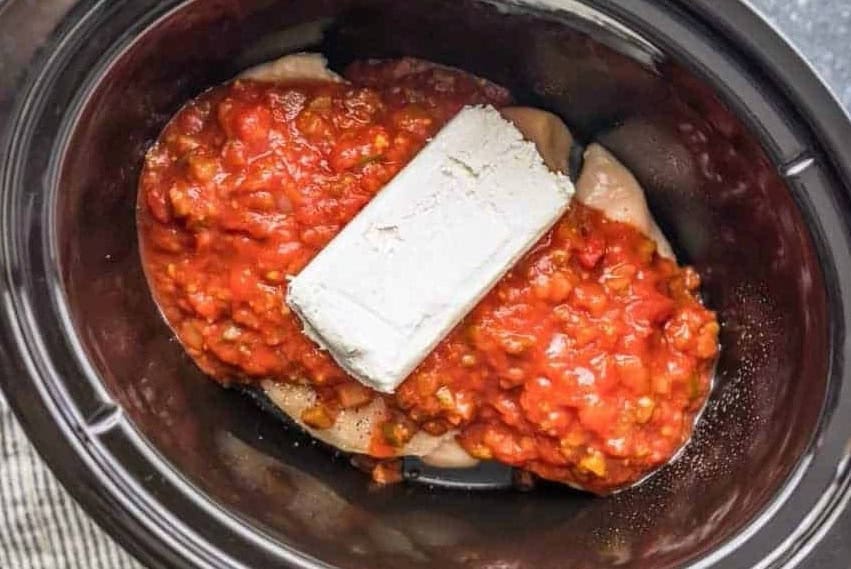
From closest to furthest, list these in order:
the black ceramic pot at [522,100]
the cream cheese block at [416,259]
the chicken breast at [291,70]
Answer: the black ceramic pot at [522,100] → the cream cheese block at [416,259] → the chicken breast at [291,70]

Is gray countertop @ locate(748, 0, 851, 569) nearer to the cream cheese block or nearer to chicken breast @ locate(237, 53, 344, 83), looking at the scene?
the cream cheese block

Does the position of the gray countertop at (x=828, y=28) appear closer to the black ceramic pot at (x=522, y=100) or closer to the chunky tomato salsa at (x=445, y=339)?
the black ceramic pot at (x=522, y=100)

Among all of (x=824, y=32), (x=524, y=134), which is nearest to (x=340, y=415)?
(x=524, y=134)

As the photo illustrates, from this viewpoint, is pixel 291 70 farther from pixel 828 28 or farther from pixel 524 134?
pixel 828 28

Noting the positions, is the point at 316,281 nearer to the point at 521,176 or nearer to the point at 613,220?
the point at 521,176

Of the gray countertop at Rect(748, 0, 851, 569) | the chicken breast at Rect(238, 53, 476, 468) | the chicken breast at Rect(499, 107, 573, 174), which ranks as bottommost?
the chicken breast at Rect(238, 53, 476, 468)

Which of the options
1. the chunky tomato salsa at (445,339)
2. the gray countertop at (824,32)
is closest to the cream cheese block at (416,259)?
the chunky tomato salsa at (445,339)

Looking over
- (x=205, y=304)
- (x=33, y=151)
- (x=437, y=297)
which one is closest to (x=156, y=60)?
(x=33, y=151)

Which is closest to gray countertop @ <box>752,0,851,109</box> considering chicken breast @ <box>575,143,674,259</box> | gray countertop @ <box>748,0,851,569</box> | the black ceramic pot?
gray countertop @ <box>748,0,851,569</box>
